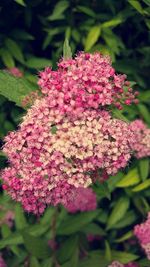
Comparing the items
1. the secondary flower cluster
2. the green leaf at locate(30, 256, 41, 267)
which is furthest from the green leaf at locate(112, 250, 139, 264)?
the secondary flower cluster

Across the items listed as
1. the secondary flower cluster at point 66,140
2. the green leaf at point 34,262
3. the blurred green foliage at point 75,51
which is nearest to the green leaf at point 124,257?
the blurred green foliage at point 75,51

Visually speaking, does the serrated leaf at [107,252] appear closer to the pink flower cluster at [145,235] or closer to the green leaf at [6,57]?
the pink flower cluster at [145,235]

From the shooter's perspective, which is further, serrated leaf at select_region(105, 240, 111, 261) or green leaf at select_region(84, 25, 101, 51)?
serrated leaf at select_region(105, 240, 111, 261)

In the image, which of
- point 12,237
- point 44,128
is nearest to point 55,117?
point 44,128

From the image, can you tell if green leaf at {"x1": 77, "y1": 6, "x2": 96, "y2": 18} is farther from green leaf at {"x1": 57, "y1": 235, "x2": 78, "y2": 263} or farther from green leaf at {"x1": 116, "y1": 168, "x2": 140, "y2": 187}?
green leaf at {"x1": 57, "y1": 235, "x2": 78, "y2": 263}

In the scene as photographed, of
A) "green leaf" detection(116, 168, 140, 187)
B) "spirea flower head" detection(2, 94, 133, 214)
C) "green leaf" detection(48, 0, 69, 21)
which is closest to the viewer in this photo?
"spirea flower head" detection(2, 94, 133, 214)

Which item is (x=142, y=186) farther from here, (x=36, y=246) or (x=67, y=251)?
(x=36, y=246)
